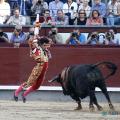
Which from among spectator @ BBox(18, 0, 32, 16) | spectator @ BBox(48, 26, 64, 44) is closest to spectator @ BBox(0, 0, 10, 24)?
spectator @ BBox(18, 0, 32, 16)

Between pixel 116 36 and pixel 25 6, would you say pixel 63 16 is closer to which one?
pixel 25 6

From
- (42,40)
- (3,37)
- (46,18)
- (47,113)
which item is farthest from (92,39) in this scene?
(47,113)

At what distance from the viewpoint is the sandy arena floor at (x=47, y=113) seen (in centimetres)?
1002

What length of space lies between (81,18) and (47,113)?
434cm

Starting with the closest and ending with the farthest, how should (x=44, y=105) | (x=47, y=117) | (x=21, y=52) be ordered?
(x=47, y=117) < (x=44, y=105) < (x=21, y=52)

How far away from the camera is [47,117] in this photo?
10.1 metres

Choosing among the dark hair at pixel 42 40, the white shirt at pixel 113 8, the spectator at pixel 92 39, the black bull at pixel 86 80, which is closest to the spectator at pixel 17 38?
the spectator at pixel 92 39

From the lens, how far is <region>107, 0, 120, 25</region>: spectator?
14914mm

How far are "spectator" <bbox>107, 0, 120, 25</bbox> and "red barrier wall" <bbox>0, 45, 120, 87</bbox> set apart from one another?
72 cm

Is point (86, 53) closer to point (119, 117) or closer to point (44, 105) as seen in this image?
point (44, 105)

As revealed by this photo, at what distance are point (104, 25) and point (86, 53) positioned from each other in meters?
0.78

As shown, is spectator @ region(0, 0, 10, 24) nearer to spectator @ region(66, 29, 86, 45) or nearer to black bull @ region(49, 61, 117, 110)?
spectator @ region(66, 29, 86, 45)

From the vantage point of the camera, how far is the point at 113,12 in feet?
49.2

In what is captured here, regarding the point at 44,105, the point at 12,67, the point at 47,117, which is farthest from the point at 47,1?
the point at 47,117
